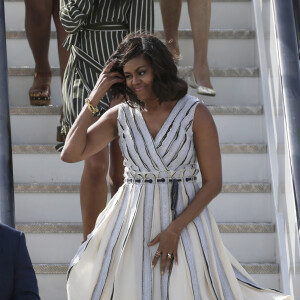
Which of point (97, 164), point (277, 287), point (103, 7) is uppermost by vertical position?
point (103, 7)

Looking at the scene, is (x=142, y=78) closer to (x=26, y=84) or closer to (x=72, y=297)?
(x=72, y=297)

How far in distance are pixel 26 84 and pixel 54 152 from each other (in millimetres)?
798

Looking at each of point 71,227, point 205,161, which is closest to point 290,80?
point 205,161

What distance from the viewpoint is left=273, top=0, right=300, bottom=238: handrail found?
4.09m

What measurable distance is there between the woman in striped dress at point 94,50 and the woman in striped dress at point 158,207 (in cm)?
70

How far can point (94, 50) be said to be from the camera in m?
4.90

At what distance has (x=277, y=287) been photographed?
5.07m

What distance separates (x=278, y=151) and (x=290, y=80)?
0.80 meters

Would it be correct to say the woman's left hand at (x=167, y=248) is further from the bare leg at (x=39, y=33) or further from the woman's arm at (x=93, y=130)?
the bare leg at (x=39, y=33)

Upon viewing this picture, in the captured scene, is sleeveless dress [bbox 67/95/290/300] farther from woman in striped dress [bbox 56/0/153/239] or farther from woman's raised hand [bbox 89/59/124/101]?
woman in striped dress [bbox 56/0/153/239]

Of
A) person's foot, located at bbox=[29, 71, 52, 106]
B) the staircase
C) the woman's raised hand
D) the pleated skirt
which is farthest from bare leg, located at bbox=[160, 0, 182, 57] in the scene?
the pleated skirt

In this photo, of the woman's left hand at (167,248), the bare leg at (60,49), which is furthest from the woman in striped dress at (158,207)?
the bare leg at (60,49)

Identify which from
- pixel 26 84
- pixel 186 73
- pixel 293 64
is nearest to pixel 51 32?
pixel 26 84

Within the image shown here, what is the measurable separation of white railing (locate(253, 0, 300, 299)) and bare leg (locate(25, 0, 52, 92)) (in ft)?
4.53
